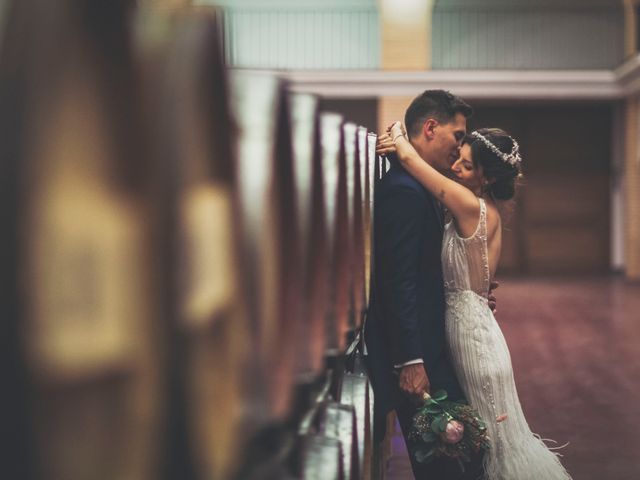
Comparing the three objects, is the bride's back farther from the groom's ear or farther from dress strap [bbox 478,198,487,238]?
the groom's ear

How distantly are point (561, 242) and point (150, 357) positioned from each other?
18094mm

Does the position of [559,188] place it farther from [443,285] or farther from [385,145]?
[385,145]

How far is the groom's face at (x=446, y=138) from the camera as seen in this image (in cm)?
269

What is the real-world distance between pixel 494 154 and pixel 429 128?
1.11ft

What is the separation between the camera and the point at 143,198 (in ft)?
1.58

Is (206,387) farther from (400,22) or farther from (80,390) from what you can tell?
(400,22)

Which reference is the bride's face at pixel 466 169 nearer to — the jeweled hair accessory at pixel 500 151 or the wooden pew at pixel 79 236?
the jeweled hair accessory at pixel 500 151

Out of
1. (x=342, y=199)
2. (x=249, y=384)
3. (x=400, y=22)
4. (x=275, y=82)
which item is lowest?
(x=249, y=384)

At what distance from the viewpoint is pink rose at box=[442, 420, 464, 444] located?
2.33 meters

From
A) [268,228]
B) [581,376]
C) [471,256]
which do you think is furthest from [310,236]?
[581,376]

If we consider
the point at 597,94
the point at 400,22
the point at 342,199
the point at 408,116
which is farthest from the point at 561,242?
the point at 342,199

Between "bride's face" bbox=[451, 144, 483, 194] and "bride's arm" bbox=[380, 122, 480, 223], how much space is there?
0.66ft

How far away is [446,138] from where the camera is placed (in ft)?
8.87

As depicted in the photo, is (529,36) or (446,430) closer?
(446,430)
